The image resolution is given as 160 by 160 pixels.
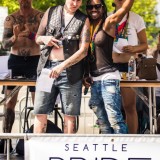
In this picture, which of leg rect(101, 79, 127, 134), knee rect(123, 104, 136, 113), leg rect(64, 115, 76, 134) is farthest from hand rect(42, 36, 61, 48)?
knee rect(123, 104, 136, 113)

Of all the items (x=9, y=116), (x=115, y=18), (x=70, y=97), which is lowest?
(x=9, y=116)

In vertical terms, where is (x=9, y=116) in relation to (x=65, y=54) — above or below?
below

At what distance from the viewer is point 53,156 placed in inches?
206

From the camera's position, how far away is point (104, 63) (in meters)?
6.18

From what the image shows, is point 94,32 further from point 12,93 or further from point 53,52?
point 12,93

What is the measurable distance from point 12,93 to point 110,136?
237 centimetres

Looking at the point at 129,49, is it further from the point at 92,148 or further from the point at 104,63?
the point at 92,148

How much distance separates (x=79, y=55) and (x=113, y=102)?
592 mm

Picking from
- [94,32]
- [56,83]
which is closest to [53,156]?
[56,83]

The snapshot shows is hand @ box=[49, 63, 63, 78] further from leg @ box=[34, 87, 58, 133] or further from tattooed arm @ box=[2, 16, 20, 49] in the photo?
tattooed arm @ box=[2, 16, 20, 49]

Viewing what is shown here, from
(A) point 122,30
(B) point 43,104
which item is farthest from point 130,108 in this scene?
(B) point 43,104

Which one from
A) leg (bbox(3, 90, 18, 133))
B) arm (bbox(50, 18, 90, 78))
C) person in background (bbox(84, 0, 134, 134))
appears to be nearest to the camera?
arm (bbox(50, 18, 90, 78))

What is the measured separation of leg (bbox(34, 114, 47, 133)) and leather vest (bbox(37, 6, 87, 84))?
18.6 inches

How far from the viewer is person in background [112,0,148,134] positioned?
703 centimetres
